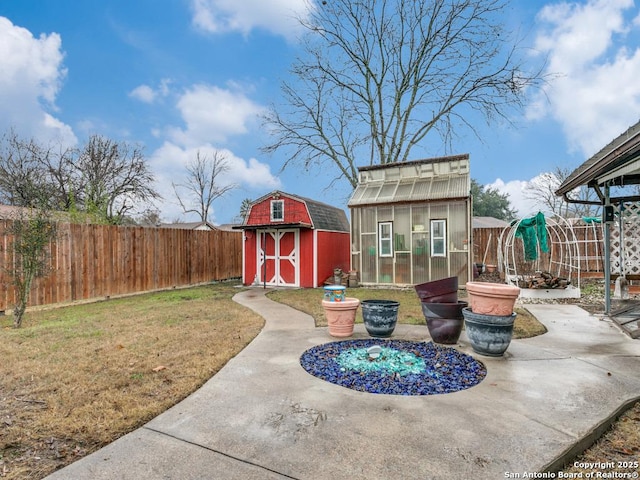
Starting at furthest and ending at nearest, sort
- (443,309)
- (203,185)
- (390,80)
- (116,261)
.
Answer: (203,185), (390,80), (116,261), (443,309)

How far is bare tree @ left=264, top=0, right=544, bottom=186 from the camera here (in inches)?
650

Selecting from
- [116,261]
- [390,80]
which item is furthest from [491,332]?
[390,80]

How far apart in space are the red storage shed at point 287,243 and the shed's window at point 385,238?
2047 mm

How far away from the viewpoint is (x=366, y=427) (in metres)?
2.39

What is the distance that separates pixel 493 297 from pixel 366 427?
7.61 ft

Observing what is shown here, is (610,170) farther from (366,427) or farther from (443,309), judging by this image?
(366,427)

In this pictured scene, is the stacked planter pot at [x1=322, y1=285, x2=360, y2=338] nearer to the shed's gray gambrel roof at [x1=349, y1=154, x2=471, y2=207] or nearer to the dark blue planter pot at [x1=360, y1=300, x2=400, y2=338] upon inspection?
the dark blue planter pot at [x1=360, y1=300, x2=400, y2=338]

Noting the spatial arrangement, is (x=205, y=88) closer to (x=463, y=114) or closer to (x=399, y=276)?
(x=399, y=276)

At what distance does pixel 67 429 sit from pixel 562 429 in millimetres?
3483

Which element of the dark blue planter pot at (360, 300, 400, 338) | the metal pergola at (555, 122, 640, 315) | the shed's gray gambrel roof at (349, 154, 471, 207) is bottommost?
the dark blue planter pot at (360, 300, 400, 338)

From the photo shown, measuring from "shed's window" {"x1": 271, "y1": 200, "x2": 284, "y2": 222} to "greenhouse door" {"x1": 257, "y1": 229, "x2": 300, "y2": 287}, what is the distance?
473 mm

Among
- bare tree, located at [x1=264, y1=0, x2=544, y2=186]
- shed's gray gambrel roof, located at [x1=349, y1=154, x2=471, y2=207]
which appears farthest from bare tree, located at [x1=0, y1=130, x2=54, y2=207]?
shed's gray gambrel roof, located at [x1=349, y1=154, x2=471, y2=207]

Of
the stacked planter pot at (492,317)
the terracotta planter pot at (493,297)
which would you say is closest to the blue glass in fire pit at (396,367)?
the stacked planter pot at (492,317)

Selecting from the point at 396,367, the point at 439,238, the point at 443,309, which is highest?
the point at 439,238
